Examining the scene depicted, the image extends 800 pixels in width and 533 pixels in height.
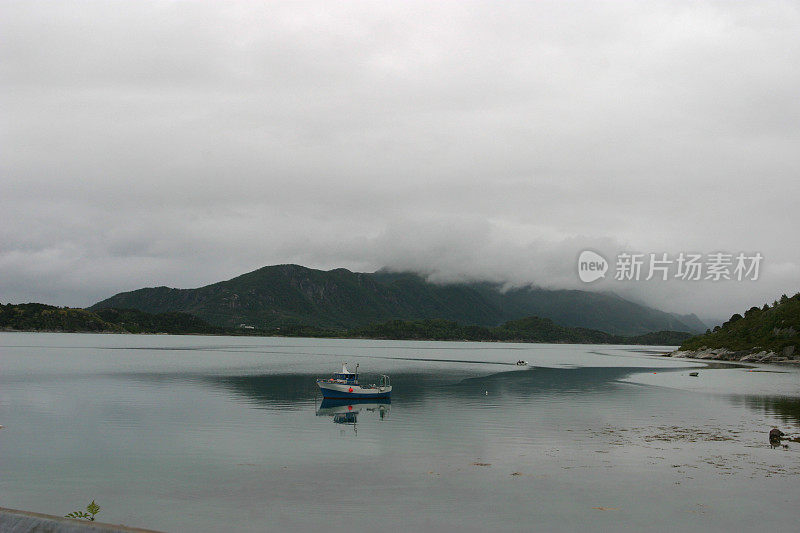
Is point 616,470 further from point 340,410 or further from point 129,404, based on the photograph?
point 129,404

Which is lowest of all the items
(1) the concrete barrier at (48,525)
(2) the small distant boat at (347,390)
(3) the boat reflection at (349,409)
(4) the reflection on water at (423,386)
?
(4) the reflection on water at (423,386)

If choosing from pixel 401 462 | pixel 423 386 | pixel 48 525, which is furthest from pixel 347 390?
pixel 48 525

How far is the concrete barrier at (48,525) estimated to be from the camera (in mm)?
13523

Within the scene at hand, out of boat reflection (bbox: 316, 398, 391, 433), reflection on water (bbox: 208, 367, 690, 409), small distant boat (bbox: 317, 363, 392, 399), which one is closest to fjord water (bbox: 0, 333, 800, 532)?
boat reflection (bbox: 316, 398, 391, 433)

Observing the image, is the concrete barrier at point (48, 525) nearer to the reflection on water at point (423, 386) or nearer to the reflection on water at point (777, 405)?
the reflection on water at point (423, 386)

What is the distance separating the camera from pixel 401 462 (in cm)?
4069

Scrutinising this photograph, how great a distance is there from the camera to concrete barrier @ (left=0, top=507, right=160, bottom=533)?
13523 millimetres

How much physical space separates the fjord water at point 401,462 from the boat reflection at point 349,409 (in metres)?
0.34

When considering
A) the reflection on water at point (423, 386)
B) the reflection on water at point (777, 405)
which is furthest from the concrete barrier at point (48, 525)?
the reflection on water at point (777, 405)

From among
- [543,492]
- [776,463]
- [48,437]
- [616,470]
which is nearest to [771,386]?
[776,463]

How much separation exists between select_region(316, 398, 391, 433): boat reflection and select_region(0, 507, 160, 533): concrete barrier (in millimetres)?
43017

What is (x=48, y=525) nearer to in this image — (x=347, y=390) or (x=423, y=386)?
(x=347, y=390)

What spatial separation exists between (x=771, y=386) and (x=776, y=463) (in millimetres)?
75205

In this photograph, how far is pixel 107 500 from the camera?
30766 mm
